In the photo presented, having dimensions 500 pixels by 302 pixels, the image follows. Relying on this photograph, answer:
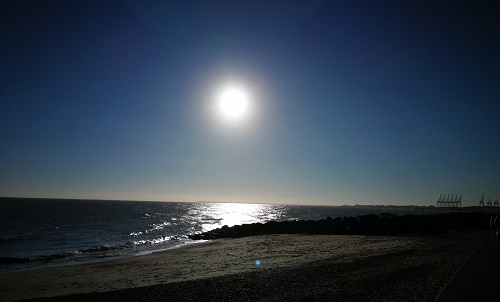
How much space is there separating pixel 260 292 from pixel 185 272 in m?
8.07

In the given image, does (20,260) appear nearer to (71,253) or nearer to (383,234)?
(71,253)

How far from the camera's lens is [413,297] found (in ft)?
31.0

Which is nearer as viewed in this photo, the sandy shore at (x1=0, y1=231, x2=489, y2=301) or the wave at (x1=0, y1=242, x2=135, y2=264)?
the sandy shore at (x1=0, y1=231, x2=489, y2=301)

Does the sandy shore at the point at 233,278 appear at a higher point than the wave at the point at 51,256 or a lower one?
higher

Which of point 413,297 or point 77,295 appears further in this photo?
point 77,295

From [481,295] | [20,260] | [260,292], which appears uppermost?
[481,295]

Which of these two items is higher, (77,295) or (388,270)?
(388,270)

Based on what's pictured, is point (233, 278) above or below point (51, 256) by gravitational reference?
above

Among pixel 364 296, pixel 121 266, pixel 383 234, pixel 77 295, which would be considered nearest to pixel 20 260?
pixel 121 266

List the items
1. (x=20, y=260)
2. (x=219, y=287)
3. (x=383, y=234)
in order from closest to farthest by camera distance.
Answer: (x=219, y=287) → (x=20, y=260) → (x=383, y=234)

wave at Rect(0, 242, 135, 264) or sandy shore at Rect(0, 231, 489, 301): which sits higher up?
sandy shore at Rect(0, 231, 489, 301)

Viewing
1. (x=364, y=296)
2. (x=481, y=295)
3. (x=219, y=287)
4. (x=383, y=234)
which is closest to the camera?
(x=481, y=295)

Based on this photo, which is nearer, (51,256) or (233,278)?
(233,278)

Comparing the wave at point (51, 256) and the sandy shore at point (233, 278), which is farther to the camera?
the wave at point (51, 256)
